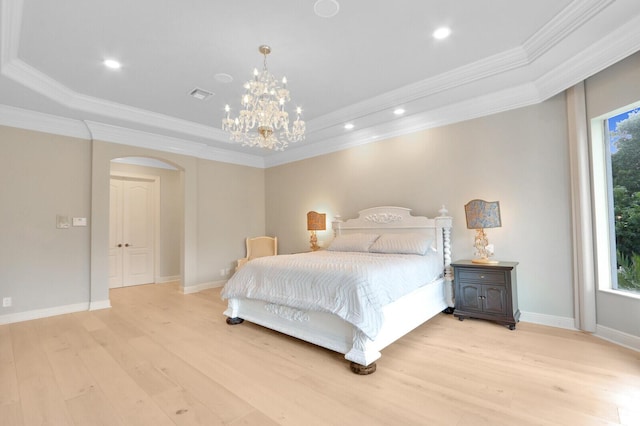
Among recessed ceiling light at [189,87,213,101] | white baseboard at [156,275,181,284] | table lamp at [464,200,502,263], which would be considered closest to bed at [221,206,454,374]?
table lamp at [464,200,502,263]

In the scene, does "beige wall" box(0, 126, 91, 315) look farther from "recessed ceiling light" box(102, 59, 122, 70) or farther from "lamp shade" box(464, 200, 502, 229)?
"lamp shade" box(464, 200, 502, 229)

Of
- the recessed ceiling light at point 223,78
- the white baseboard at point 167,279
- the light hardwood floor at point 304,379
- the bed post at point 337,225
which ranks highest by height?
the recessed ceiling light at point 223,78

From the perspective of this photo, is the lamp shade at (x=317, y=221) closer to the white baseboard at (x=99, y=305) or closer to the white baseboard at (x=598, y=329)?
the white baseboard at (x=598, y=329)

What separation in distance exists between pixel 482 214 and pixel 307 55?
8.28 feet

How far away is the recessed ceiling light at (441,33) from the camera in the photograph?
8.30 ft

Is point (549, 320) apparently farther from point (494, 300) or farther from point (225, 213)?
point (225, 213)

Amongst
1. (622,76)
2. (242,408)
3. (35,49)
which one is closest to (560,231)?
(622,76)

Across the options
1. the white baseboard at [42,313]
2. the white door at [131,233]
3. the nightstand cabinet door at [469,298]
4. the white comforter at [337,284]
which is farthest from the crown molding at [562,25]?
the white door at [131,233]

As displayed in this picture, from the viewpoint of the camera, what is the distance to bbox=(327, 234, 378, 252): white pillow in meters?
4.14

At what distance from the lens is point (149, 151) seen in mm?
4883

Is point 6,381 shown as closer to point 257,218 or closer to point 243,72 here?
point 243,72

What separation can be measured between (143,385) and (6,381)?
1.07m

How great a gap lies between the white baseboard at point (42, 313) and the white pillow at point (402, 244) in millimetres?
4115

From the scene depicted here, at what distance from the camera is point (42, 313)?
3881mm
